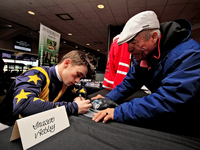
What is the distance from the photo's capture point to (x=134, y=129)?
544 mm

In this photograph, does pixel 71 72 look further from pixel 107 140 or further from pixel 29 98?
pixel 107 140

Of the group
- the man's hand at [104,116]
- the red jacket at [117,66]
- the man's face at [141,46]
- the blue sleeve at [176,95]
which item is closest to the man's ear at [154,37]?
the man's face at [141,46]

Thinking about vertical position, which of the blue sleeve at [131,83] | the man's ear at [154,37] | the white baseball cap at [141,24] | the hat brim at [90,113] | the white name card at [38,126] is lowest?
the hat brim at [90,113]

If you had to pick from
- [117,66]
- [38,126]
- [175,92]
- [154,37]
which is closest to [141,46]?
[154,37]

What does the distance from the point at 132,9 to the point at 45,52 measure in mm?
2880

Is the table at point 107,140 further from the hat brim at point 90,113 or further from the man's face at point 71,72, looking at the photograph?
the man's face at point 71,72

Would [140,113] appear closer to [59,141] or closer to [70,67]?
[59,141]

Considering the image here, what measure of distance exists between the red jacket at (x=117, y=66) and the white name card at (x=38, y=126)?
134cm

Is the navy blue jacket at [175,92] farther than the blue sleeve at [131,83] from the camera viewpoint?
No

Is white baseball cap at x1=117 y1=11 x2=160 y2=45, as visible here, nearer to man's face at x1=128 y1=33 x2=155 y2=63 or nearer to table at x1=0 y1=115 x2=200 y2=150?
man's face at x1=128 y1=33 x2=155 y2=63

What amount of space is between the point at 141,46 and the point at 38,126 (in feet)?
2.61

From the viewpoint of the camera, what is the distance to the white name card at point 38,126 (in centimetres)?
39

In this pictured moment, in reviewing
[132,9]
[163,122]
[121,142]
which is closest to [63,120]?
[121,142]

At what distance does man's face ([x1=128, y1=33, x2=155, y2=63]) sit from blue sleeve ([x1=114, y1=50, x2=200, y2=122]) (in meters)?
0.24
